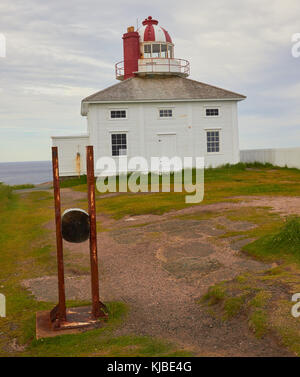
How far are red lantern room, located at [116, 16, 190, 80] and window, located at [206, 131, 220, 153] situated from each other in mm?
4976

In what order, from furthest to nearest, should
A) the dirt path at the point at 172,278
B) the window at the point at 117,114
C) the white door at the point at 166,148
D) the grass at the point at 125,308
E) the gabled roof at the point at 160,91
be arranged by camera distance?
the white door at the point at 166,148 < the window at the point at 117,114 < the gabled roof at the point at 160,91 < the dirt path at the point at 172,278 < the grass at the point at 125,308

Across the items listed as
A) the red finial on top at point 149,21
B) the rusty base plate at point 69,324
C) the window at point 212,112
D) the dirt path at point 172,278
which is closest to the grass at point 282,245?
the dirt path at point 172,278

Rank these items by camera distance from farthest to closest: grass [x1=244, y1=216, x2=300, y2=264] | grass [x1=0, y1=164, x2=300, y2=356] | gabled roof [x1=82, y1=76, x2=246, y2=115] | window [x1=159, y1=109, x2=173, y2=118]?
window [x1=159, y1=109, x2=173, y2=118], gabled roof [x1=82, y1=76, x2=246, y2=115], grass [x1=244, y1=216, x2=300, y2=264], grass [x1=0, y1=164, x2=300, y2=356]

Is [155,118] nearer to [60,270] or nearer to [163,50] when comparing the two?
[163,50]

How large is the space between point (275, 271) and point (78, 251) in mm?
5201

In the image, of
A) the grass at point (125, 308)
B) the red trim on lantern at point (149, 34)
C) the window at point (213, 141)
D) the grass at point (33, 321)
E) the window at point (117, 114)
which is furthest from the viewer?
the red trim on lantern at point (149, 34)

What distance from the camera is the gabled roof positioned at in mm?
28844

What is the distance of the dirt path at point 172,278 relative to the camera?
5.65m

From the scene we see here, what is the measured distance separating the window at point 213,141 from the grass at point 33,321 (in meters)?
18.4

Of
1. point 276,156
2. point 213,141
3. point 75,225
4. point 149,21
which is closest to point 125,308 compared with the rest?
point 75,225

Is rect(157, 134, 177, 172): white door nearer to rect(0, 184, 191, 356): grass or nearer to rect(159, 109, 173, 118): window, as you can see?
rect(159, 109, 173, 118): window

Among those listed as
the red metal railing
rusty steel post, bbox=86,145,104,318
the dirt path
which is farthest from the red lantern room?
rusty steel post, bbox=86,145,104,318

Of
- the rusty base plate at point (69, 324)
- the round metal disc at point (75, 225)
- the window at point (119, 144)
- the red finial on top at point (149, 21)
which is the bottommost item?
the rusty base plate at point (69, 324)

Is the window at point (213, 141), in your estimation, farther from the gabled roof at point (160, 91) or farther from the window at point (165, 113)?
the window at point (165, 113)
